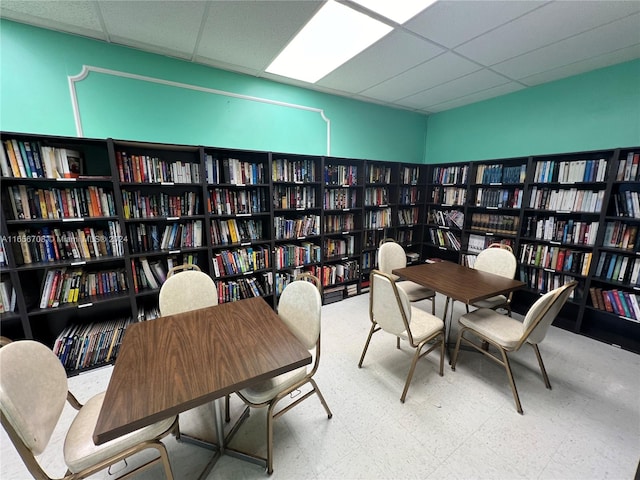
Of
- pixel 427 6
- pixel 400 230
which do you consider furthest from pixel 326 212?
pixel 427 6

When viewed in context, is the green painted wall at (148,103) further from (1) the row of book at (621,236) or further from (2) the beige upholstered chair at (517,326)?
(1) the row of book at (621,236)

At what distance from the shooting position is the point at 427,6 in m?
1.72

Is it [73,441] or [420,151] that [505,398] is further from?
[420,151]

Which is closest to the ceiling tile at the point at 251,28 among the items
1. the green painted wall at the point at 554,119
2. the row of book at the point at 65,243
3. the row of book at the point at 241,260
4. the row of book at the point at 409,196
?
the row of book at the point at 65,243

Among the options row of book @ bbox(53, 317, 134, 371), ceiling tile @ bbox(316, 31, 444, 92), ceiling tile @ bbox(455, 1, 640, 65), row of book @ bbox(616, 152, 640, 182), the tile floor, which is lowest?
the tile floor

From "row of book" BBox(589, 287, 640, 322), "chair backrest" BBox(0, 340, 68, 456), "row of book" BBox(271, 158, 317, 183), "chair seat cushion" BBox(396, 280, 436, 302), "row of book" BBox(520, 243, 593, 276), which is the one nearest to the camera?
"chair backrest" BBox(0, 340, 68, 456)

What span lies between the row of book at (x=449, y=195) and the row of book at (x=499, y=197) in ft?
0.63

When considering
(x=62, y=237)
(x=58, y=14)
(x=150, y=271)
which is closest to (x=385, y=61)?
(x=58, y=14)

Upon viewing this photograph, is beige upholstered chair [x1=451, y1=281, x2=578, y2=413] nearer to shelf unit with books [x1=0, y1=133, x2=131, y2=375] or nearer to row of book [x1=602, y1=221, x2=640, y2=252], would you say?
row of book [x1=602, y1=221, x2=640, y2=252]

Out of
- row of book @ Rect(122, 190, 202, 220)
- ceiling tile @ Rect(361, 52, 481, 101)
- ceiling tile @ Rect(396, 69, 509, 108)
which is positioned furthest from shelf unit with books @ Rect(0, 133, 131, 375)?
ceiling tile @ Rect(396, 69, 509, 108)

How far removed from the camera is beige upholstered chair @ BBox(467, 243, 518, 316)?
97.6 inches

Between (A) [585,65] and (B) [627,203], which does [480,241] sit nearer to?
(B) [627,203]

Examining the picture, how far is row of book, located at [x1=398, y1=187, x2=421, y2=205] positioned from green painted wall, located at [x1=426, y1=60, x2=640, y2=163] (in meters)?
0.76

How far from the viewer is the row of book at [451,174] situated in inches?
145
